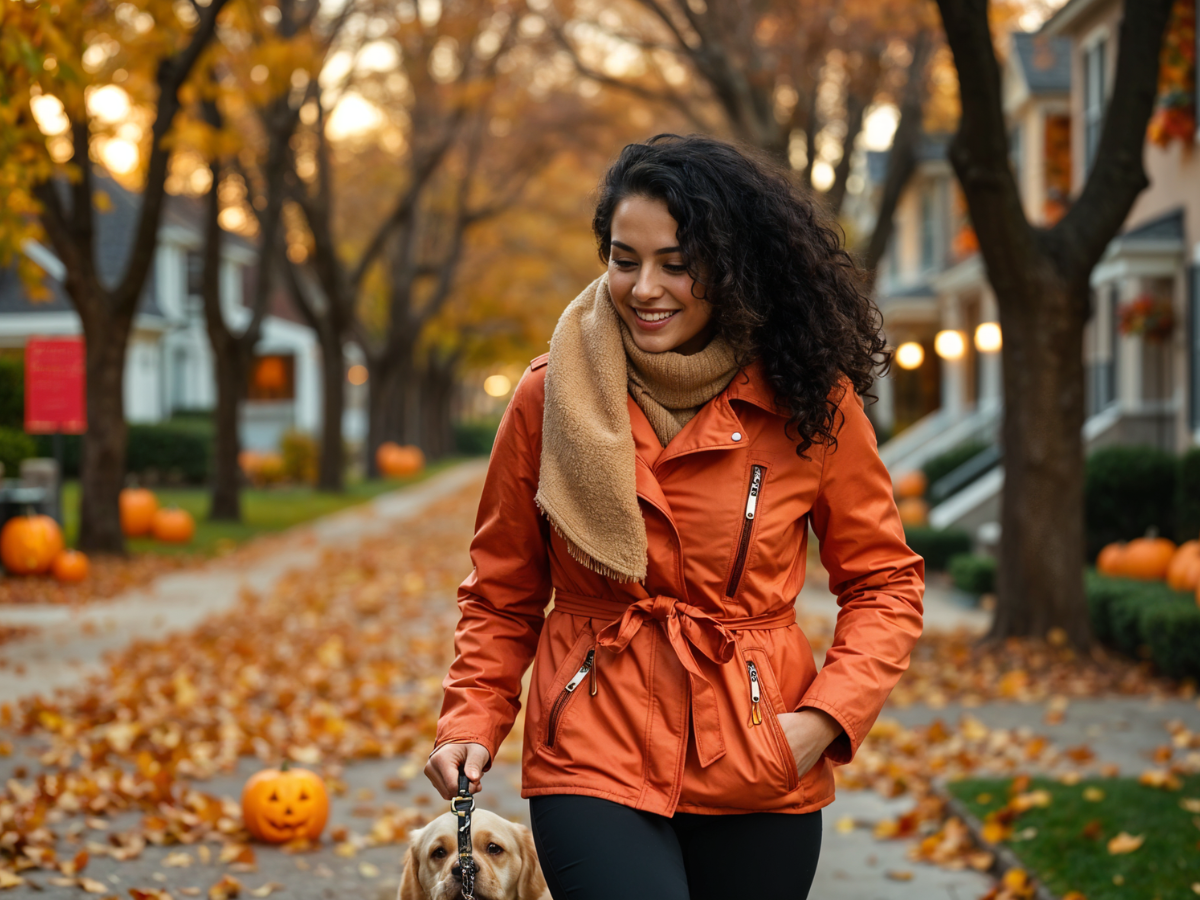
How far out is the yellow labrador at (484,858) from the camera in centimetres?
297

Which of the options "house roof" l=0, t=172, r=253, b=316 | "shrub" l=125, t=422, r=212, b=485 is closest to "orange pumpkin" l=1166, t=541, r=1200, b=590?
"shrub" l=125, t=422, r=212, b=485

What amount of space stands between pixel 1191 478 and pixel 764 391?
10564 mm

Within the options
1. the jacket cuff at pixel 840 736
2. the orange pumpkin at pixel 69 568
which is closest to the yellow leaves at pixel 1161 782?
the jacket cuff at pixel 840 736

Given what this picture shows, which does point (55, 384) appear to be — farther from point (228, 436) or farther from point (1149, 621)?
point (1149, 621)

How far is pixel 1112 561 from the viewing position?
1221cm

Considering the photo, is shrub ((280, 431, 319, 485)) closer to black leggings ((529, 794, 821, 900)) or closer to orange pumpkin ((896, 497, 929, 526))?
orange pumpkin ((896, 497, 929, 526))

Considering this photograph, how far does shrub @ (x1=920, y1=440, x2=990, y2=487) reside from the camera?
822 inches

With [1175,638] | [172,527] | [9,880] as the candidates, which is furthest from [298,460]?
[9,880]

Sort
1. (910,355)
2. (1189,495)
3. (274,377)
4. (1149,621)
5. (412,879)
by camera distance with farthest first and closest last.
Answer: (274,377) → (910,355) → (1189,495) → (1149,621) → (412,879)

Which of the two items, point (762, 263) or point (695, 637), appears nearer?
point (695, 637)

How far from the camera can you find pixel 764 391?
2629 mm

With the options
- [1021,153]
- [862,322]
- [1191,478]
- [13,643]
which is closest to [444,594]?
[13,643]

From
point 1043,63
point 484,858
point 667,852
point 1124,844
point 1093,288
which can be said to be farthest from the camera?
point 1043,63

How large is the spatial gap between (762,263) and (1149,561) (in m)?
10.3
